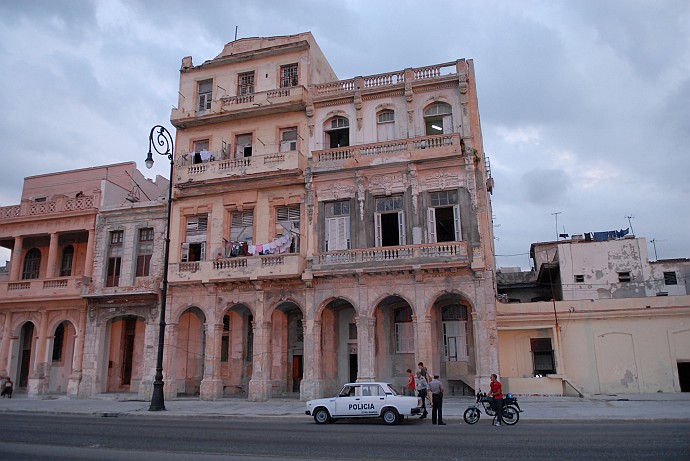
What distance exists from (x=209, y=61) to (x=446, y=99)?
13877 mm

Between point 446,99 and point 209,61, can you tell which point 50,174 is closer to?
point 209,61

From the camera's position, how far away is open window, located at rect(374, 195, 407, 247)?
26469 mm

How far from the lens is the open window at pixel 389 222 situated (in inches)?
1042

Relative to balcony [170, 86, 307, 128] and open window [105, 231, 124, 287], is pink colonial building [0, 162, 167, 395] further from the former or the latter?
balcony [170, 86, 307, 128]

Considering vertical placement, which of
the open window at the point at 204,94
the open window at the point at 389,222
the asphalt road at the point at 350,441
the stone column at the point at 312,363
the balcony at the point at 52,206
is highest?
the open window at the point at 204,94

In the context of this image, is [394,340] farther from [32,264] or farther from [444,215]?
[32,264]

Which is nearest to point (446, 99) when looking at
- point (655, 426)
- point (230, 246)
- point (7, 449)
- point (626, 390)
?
point (230, 246)

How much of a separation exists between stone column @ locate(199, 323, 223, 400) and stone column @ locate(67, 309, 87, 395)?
7420mm

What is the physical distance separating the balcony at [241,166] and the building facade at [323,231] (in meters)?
0.07

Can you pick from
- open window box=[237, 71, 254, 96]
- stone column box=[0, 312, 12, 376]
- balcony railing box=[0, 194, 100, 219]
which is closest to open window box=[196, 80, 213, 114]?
open window box=[237, 71, 254, 96]

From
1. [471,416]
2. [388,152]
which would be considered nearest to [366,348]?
[471,416]

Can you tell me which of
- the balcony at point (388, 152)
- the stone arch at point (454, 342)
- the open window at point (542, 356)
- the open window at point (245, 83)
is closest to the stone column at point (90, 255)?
the open window at point (245, 83)

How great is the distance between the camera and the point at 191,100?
31594 mm

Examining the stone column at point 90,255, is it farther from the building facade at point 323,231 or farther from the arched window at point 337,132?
the arched window at point 337,132
